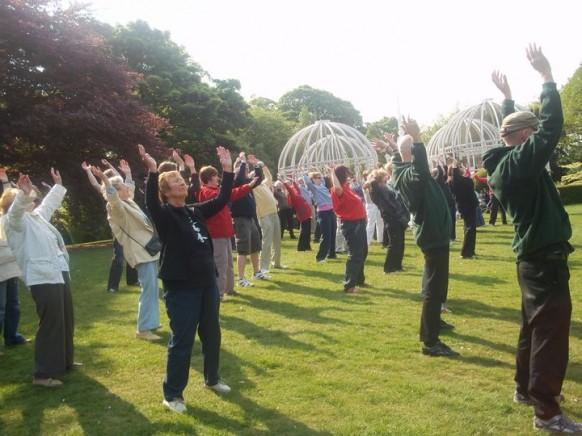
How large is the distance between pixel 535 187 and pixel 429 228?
2138 millimetres

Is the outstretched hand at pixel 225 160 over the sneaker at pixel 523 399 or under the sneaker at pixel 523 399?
over

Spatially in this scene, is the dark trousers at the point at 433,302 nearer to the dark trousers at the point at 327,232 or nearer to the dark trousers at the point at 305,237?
the dark trousers at the point at 327,232

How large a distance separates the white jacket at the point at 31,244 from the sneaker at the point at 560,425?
178 inches

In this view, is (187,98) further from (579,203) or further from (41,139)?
(579,203)

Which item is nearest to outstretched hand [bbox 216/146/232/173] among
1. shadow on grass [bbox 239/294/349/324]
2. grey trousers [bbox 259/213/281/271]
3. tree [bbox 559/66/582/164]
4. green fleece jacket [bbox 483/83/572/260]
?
green fleece jacket [bbox 483/83/572/260]

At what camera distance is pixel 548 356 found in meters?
4.04

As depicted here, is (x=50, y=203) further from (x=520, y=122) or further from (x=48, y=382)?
(x=520, y=122)

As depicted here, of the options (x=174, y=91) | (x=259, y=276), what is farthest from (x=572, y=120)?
(x=259, y=276)

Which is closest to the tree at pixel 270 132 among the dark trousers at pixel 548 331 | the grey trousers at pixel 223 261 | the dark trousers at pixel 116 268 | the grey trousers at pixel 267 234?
the grey trousers at pixel 267 234

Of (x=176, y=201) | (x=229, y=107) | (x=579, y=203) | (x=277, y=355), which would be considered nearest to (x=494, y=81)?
(x=176, y=201)

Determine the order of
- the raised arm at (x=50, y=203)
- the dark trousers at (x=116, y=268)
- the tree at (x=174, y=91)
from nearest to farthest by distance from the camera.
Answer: the raised arm at (x=50, y=203) → the dark trousers at (x=116, y=268) → the tree at (x=174, y=91)

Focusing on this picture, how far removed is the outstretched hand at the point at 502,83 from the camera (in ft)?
16.0

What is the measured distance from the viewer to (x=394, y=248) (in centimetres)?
1124

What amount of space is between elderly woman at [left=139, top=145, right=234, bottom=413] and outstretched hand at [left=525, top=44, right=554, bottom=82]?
2893 millimetres
